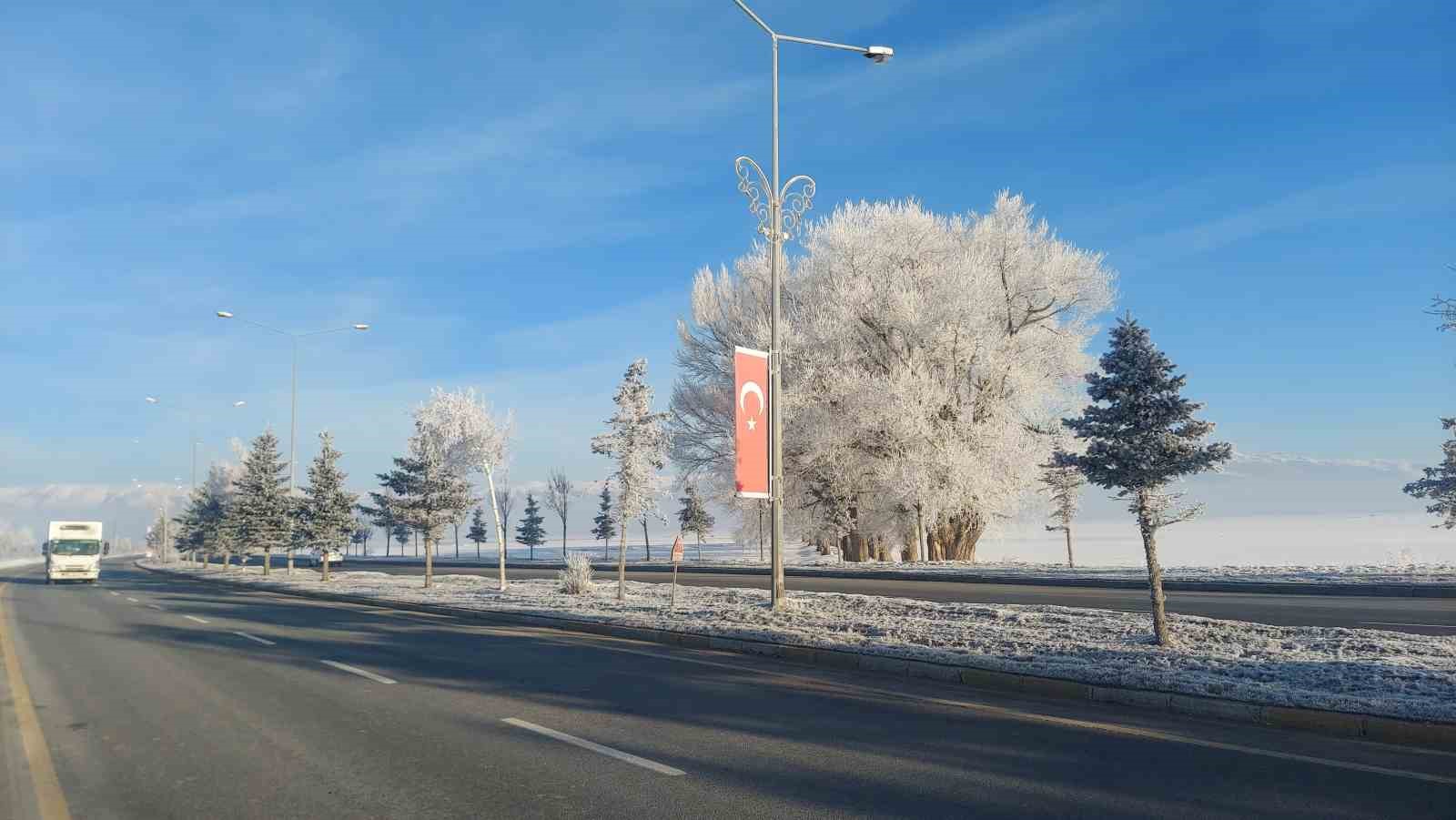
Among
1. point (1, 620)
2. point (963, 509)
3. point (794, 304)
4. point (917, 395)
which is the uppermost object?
point (794, 304)

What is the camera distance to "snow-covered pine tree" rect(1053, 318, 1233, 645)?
38.2 ft

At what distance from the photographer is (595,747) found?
7285 millimetres

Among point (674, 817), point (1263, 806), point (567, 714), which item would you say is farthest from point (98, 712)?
point (1263, 806)

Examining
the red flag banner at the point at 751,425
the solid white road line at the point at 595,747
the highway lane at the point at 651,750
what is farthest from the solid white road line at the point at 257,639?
the solid white road line at the point at 595,747

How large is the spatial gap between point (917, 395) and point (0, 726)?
2623 centimetres

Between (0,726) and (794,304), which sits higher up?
(794,304)

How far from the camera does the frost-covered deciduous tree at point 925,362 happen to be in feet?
104

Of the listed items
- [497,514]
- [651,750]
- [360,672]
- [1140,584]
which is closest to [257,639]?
[360,672]

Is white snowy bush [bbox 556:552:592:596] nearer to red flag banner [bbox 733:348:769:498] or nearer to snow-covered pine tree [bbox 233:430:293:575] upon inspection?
red flag banner [bbox 733:348:769:498]

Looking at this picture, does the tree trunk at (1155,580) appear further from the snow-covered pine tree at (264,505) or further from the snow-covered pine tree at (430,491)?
the snow-covered pine tree at (264,505)

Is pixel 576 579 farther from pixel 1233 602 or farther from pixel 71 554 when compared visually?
pixel 71 554

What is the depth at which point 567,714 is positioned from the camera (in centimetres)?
871

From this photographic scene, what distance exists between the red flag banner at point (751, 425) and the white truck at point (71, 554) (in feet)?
138

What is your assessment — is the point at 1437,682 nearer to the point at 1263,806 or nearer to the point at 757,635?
the point at 1263,806
